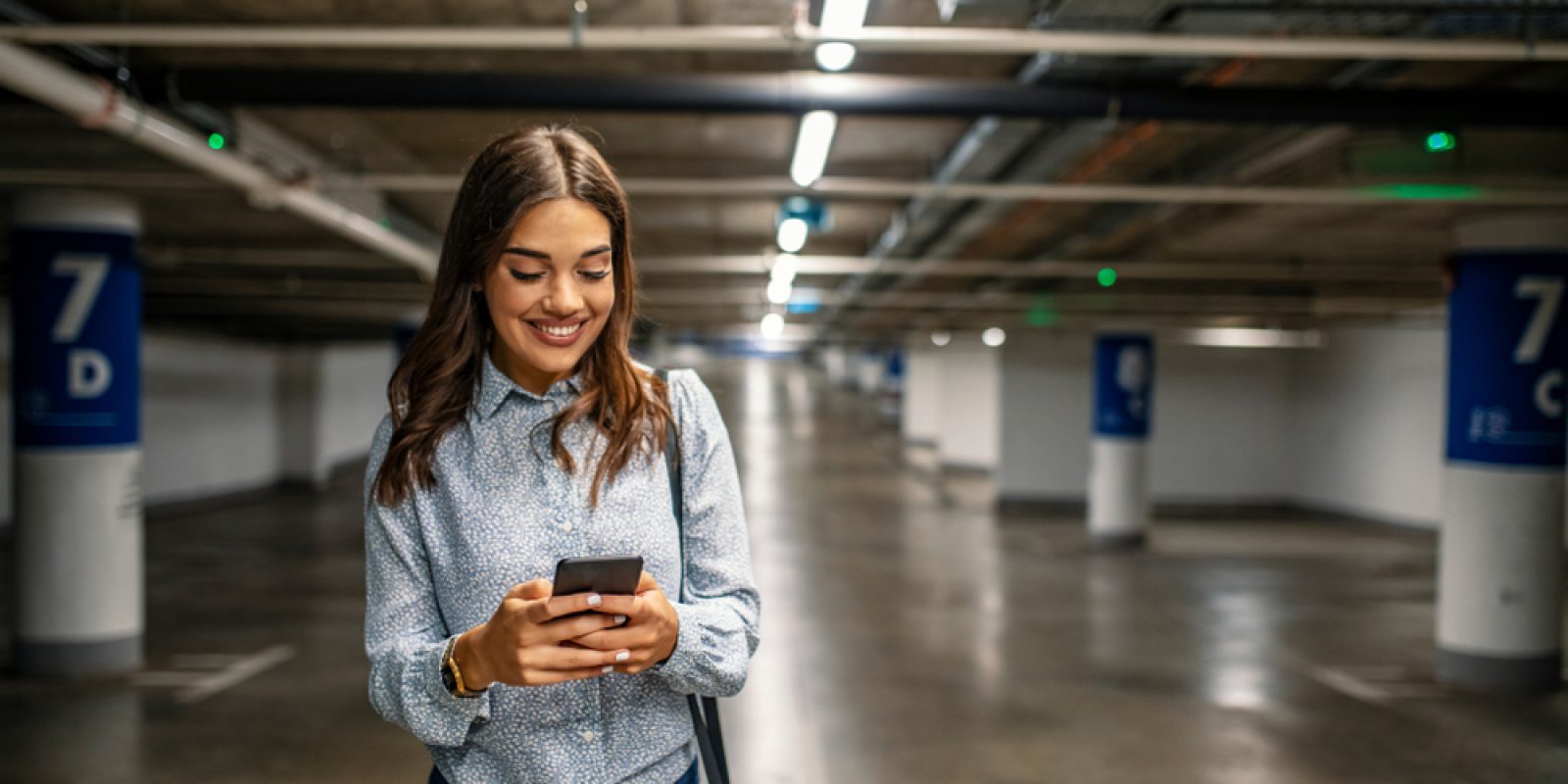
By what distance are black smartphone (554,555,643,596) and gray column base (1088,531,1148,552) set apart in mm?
15774

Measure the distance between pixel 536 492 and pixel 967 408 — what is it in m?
27.6

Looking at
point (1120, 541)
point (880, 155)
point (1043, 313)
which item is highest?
point (880, 155)

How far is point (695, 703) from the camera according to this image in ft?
4.91

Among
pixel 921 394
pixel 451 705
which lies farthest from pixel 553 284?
pixel 921 394

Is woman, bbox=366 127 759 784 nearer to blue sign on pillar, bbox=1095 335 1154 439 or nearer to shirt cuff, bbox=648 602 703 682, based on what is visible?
shirt cuff, bbox=648 602 703 682

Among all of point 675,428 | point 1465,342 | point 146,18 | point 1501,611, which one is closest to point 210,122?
point 146,18

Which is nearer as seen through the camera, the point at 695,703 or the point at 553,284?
the point at 553,284

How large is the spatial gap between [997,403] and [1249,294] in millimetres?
7235

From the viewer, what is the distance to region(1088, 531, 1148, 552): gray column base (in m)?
16.2

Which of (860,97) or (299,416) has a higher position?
(860,97)

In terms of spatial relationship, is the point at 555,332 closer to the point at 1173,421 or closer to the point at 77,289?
the point at 77,289

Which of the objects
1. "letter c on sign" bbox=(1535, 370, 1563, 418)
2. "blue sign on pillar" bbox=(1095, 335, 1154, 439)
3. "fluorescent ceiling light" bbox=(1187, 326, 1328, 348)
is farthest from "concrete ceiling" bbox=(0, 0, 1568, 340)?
"fluorescent ceiling light" bbox=(1187, 326, 1328, 348)

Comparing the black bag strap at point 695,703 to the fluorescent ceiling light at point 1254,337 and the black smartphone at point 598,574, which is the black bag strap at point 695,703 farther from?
the fluorescent ceiling light at point 1254,337

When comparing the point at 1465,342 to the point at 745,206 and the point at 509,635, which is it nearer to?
the point at 745,206
